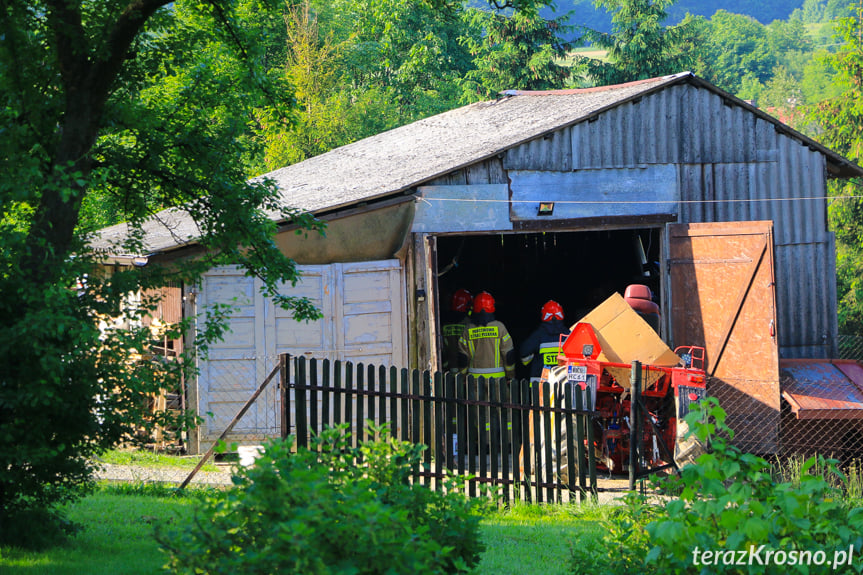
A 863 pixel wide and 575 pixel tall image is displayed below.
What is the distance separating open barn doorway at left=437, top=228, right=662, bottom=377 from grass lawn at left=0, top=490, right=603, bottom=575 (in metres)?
8.90

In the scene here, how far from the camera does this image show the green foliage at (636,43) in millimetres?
34812

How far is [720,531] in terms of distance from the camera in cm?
447

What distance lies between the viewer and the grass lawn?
229 inches

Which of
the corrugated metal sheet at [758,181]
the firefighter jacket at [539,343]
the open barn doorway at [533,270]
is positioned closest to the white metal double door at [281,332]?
the firefighter jacket at [539,343]

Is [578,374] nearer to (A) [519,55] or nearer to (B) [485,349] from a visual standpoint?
(B) [485,349]

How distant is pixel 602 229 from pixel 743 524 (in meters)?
9.00

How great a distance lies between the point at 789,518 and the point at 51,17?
6012mm

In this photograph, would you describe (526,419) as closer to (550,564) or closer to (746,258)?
(550,564)

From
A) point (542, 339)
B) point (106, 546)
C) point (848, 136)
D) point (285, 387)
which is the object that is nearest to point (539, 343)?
point (542, 339)

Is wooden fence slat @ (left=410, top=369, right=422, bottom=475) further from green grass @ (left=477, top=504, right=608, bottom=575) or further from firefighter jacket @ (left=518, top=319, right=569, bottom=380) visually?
firefighter jacket @ (left=518, top=319, right=569, bottom=380)

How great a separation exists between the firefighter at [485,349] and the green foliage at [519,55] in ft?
73.7

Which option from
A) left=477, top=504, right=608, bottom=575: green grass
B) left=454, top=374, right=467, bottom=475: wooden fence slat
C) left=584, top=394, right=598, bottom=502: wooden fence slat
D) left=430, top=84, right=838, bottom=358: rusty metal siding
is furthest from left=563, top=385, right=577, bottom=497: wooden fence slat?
left=430, top=84, right=838, bottom=358: rusty metal siding

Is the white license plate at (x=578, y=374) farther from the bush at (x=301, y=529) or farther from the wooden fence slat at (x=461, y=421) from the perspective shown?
the bush at (x=301, y=529)

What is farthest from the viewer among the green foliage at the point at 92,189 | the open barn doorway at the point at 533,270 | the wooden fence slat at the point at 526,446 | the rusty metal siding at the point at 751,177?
the open barn doorway at the point at 533,270
